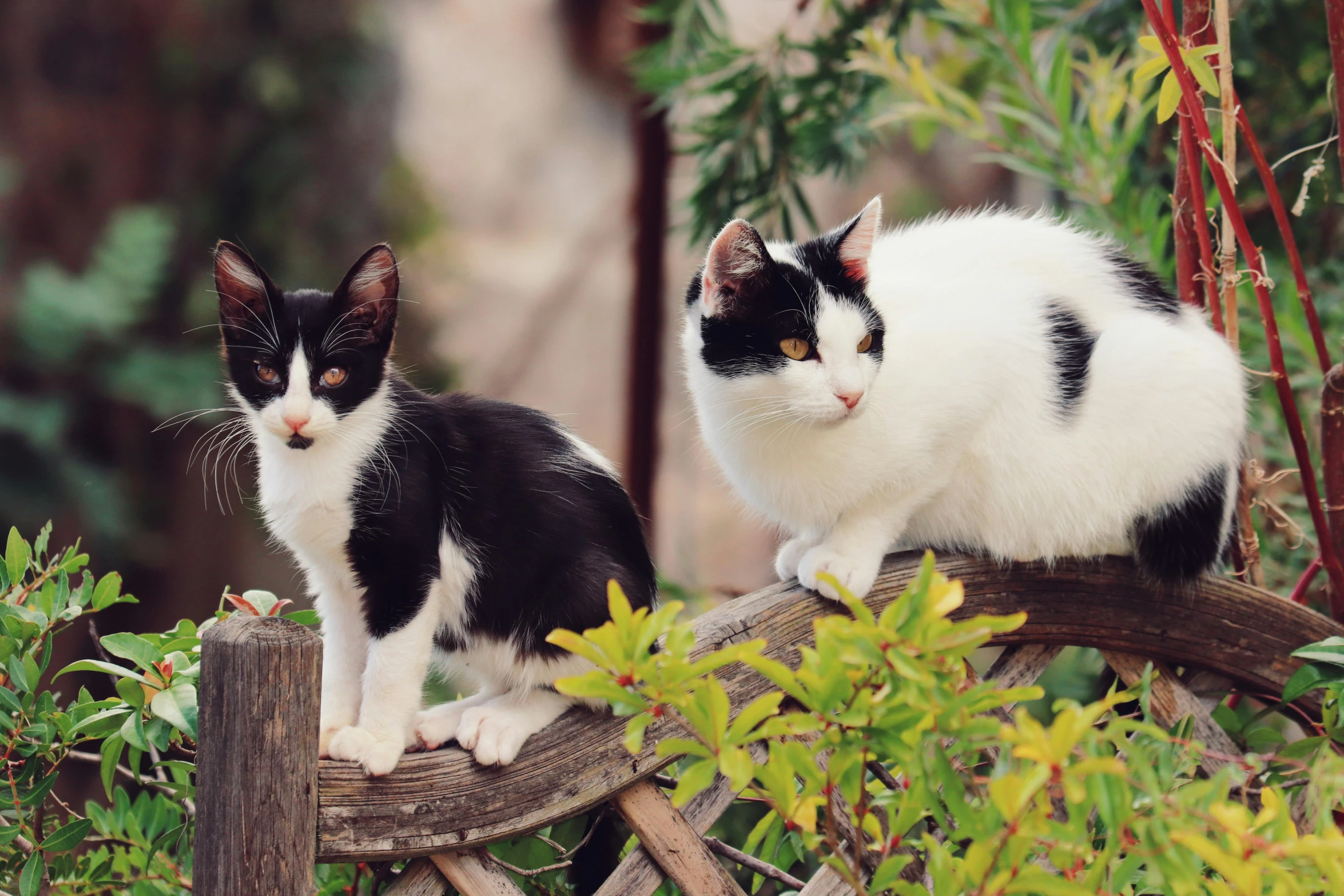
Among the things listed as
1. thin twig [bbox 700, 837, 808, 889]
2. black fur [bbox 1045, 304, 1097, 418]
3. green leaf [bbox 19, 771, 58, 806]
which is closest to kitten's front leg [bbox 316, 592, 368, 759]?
green leaf [bbox 19, 771, 58, 806]

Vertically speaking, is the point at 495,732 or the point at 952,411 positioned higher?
the point at 952,411

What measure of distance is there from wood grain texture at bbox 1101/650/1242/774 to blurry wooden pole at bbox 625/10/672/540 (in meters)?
1.61

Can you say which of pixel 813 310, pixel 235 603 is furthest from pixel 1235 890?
pixel 235 603

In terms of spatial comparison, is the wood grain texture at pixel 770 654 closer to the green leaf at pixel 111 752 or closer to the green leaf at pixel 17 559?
the green leaf at pixel 111 752

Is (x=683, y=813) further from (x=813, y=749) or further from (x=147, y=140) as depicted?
(x=147, y=140)

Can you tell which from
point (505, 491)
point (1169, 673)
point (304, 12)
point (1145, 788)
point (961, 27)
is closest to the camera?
point (1145, 788)

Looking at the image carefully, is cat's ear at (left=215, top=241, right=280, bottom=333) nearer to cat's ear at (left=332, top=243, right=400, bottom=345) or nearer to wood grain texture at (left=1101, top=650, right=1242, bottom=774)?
cat's ear at (left=332, top=243, right=400, bottom=345)

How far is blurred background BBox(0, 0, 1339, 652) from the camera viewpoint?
2363 millimetres

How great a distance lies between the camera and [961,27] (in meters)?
1.73

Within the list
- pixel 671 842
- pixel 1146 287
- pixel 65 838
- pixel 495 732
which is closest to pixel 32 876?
pixel 65 838

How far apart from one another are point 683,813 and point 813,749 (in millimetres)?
323

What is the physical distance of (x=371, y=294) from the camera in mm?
833

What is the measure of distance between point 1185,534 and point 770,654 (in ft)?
1.43

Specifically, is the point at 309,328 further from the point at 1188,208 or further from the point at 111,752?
the point at 1188,208
